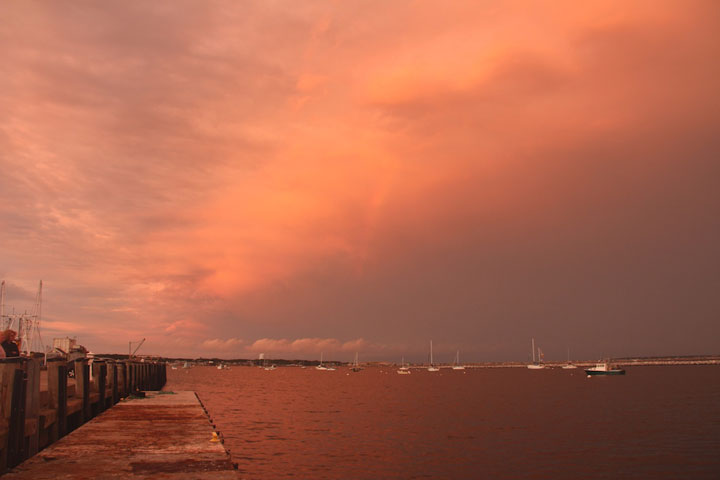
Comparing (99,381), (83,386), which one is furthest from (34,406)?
(99,381)

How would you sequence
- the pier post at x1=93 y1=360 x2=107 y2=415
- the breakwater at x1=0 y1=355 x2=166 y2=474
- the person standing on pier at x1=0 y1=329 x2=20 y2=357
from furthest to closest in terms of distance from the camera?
the pier post at x1=93 y1=360 x2=107 y2=415, the person standing on pier at x1=0 y1=329 x2=20 y2=357, the breakwater at x1=0 y1=355 x2=166 y2=474

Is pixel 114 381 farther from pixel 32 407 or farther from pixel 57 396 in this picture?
pixel 32 407

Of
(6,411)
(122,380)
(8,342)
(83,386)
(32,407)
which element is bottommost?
(122,380)

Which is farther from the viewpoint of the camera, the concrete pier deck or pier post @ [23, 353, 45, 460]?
pier post @ [23, 353, 45, 460]

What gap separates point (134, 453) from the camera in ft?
53.6

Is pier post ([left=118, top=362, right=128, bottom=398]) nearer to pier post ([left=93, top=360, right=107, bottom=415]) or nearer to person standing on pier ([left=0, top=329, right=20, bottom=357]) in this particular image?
pier post ([left=93, top=360, right=107, bottom=415])

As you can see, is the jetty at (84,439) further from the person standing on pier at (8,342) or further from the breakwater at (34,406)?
the person standing on pier at (8,342)

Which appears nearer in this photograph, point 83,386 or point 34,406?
point 34,406

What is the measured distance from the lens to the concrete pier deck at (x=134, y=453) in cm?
1360

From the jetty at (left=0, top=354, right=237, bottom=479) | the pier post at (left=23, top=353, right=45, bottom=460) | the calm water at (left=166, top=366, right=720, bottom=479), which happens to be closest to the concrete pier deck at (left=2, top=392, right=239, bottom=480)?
the jetty at (left=0, top=354, right=237, bottom=479)

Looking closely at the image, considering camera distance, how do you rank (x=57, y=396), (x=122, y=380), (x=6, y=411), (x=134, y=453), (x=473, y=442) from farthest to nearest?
(x=473, y=442), (x=122, y=380), (x=57, y=396), (x=134, y=453), (x=6, y=411)

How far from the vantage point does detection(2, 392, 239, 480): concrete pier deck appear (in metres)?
13.6

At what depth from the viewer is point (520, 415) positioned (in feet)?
207

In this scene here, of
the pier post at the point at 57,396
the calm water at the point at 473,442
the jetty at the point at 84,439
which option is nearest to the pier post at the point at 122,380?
the calm water at the point at 473,442
